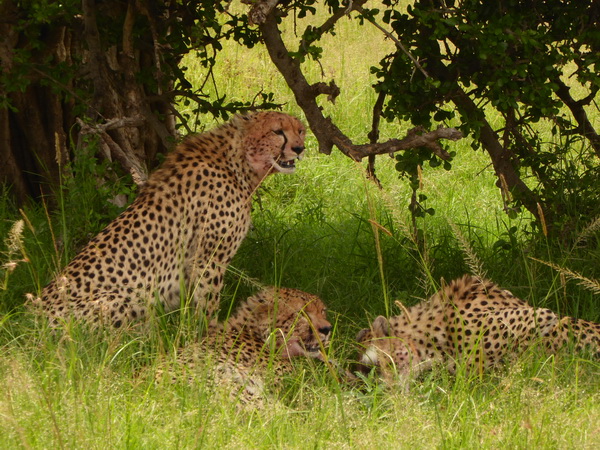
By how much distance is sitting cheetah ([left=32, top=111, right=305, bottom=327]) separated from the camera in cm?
413

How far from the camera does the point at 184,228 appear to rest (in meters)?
4.48

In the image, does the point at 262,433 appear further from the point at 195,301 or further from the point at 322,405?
the point at 195,301

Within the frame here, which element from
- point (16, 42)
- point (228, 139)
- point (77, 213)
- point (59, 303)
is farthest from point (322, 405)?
point (16, 42)

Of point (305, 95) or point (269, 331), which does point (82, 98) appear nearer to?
point (305, 95)

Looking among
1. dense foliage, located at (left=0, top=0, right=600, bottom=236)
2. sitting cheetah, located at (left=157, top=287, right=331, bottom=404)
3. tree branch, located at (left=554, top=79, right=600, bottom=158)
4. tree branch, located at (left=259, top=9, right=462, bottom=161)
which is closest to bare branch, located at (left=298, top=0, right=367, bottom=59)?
dense foliage, located at (left=0, top=0, right=600, bottom=236)

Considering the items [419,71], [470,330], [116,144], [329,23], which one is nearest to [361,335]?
[470,330]

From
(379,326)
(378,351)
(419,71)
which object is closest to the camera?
(378,351)

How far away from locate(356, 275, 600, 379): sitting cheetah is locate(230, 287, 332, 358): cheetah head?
182mm

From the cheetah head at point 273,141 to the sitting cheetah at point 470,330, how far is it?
88cm

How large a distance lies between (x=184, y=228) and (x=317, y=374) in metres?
1.12

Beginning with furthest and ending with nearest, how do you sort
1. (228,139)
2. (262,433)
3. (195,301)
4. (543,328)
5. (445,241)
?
(445,241) → (228,139) → (195,301) → (543,328) → (262,433)

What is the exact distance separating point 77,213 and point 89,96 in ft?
2.71

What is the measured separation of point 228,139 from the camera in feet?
15.5

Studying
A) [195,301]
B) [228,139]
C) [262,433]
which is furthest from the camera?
[228,139]
